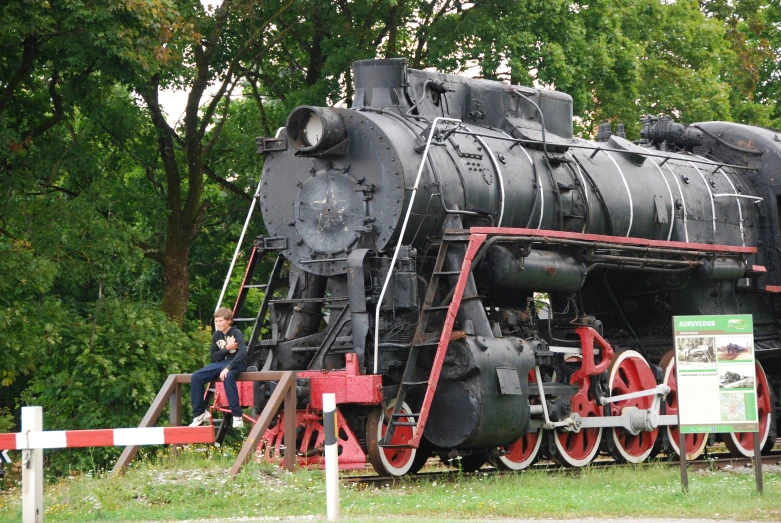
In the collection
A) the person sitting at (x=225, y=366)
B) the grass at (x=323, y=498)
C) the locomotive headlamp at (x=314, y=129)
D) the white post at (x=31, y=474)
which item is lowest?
the grass at (x=323, y=498)

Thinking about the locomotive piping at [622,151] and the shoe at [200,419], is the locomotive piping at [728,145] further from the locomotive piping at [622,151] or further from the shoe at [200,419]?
the shoe at [200,419]

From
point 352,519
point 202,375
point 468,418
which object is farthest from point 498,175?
point 352,519

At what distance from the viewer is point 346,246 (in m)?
13.1

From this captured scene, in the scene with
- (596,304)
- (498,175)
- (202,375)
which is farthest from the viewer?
(596,304)

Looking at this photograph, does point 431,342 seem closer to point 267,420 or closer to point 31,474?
point 267,420

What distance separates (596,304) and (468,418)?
4.87 meters

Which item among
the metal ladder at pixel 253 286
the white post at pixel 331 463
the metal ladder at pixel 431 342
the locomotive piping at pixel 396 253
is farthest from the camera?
the metal ladder at pixel 253 286

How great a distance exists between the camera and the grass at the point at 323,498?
391 inches

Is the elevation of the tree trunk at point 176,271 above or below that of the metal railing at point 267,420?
above

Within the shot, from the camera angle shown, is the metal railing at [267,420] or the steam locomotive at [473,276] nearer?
the metal railing at [267,420]

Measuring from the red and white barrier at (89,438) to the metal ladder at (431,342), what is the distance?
9.74ft

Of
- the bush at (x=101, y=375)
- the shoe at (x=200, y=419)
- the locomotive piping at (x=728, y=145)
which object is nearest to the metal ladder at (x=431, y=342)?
the shoe at (x=200, y=419)

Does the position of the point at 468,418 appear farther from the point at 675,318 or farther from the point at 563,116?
the point at 563,116

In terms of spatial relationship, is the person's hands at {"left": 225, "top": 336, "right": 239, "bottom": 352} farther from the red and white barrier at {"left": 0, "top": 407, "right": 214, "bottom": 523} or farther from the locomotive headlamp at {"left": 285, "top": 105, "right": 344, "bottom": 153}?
the red and white barrier at {"left": 0, "top": 407, "right": 214, "bottom": 523}
